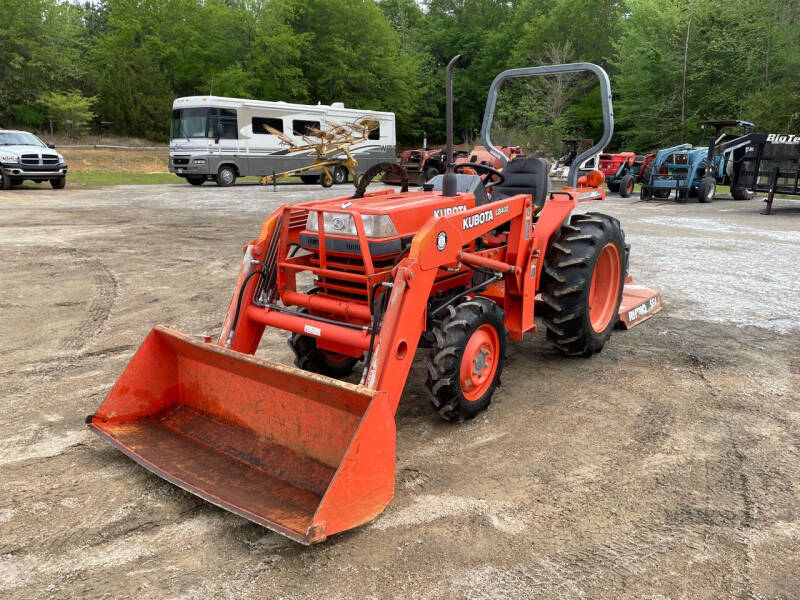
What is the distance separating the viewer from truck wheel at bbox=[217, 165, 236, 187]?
22030 mm

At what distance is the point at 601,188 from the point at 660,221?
9.05 metres

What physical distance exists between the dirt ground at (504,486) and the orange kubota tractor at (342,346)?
0.18m

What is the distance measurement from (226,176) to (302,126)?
3595mm

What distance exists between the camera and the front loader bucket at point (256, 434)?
8.58ft

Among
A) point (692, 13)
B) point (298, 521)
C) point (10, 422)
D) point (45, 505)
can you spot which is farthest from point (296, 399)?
point (692, 13)

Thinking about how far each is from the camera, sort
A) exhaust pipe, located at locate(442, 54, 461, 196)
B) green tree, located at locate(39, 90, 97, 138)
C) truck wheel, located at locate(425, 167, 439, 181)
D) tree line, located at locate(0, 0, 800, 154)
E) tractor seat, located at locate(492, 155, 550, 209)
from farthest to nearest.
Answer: green tree, located at locate(39, 90, 97, 138)
tree line, located at locate(0, 0, 800, 154)
truck wheel, located at locate(425, 167, 439, 181)
tractor seat, located at locate(492, 155, 550, 209)
exhaust pipe, located at locate(442, 54, 461, 196)

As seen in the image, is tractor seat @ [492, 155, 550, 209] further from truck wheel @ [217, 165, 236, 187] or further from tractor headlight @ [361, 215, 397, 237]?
truck wheel @ [217, 165, 236, 187]

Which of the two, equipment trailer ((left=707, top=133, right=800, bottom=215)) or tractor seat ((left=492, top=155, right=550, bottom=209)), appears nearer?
tractor seat ((left=492, top=155, right=550, bottom=209))

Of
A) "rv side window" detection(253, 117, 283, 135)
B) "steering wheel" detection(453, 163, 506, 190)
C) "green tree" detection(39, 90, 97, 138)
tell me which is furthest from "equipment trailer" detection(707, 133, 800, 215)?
"green tree" detection(39, 90, 97, 138)

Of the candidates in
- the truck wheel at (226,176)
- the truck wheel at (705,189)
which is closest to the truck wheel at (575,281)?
the truck wheel at (705,189)

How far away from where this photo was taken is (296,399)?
3105 mm

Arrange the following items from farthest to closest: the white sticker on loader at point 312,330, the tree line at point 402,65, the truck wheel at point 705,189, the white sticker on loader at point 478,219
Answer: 1. the tree line at point 402,65
2. the truck wheel at point 705,189
3. the white sticker on loader at point 478,219
4. the white sticker on loader at point 312,330

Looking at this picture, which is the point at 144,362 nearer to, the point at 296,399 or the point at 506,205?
the point at 296,399

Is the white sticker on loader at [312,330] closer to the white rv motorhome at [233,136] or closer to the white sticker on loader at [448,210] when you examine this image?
the white sticker on loader at [448,210]
